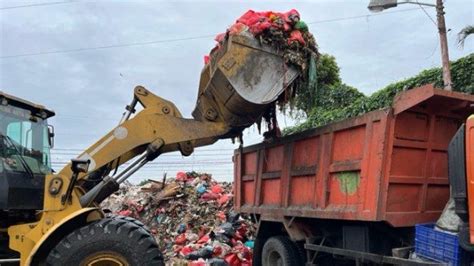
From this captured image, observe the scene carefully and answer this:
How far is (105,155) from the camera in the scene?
5.72m

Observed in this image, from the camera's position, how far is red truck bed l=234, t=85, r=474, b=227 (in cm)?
470

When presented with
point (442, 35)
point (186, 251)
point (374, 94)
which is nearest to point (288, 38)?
point (186, 251)

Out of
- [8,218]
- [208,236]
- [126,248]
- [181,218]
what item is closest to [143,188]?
[181,218]

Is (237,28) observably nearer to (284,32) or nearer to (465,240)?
(284,32)

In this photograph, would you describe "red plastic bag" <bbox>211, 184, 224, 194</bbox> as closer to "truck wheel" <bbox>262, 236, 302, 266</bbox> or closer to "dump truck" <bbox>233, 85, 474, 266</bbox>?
"truck wheel" <bbox>262, 236, 302, 266</bbox>

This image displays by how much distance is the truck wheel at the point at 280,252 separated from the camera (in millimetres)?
6668

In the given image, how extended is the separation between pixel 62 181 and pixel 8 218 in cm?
87

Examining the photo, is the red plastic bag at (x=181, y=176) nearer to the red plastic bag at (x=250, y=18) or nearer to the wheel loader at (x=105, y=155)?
the wheel loader at (x=105, y=155)

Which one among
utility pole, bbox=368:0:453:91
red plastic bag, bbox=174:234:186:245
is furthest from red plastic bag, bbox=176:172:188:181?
utility pole, bbox=368:0:453:91

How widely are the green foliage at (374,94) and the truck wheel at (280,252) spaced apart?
68.0 inches

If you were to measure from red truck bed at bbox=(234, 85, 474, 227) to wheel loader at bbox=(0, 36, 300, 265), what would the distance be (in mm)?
842

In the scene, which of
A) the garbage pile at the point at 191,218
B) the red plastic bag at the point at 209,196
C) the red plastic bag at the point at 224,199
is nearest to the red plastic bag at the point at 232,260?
the garbage pile at the point at 191,218

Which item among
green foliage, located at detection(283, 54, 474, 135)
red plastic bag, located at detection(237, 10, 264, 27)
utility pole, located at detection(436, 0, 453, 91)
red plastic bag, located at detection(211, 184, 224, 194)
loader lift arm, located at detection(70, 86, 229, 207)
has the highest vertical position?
utility pole, located at detection(436, 0, 453, 91)

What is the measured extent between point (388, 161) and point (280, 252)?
8.67ft
